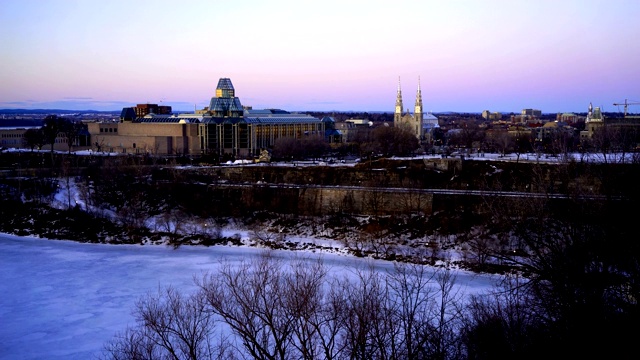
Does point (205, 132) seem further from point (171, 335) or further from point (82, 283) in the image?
point (171, 335)

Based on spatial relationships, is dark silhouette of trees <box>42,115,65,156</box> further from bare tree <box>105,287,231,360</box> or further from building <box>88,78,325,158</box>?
bare tree <box>105,287,231,360</box>

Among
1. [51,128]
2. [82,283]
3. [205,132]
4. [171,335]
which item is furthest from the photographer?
[205,132]

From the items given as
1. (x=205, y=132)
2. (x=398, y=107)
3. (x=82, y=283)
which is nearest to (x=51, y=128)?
(x=205, y=132)

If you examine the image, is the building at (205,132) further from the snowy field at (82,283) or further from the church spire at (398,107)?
the snowy field at (82,283)

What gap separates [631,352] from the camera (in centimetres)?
665

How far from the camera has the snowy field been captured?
14.0m

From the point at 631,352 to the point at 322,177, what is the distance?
95.7 feet

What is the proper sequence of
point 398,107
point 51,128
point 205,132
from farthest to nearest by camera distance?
point 398,107, point 205,132, point 51,128

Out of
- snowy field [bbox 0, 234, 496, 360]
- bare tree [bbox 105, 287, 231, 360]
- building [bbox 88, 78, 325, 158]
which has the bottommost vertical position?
snowy field [bbox 0, 234, 496, 360]

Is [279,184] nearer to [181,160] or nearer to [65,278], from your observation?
[181,160]

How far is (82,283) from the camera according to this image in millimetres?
18828

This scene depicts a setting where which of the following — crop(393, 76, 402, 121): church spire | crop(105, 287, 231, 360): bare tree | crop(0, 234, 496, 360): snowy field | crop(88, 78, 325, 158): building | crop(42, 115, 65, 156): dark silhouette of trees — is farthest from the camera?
crop(393, 76, 402, 121): church spire

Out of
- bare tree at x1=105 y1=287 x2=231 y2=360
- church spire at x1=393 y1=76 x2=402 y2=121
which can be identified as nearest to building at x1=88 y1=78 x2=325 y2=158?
church spire at x1=393 y1=76 x2=402 y2=121

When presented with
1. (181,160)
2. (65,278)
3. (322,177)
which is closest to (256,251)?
(65,278)
